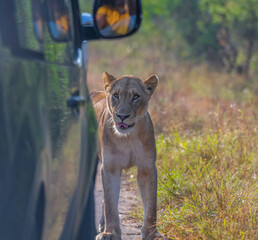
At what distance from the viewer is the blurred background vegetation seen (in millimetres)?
3795

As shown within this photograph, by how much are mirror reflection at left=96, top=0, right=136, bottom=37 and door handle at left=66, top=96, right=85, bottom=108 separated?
1.26 feet

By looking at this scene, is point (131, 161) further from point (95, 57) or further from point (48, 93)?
point (95, 57)

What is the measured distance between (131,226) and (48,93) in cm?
279

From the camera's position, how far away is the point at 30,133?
1729 mm

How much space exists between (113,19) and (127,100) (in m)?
1.17

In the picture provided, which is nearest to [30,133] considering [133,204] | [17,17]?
[17,17]

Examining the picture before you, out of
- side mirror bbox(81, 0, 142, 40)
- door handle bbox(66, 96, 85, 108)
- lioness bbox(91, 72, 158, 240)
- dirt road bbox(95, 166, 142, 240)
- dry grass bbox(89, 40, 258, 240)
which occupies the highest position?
side mirror bbox(81, 0, 142, 40)

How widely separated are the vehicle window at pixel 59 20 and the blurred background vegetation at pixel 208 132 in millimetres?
1584

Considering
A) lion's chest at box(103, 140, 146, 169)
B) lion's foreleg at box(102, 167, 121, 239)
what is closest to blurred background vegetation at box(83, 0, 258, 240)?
lion's foreleg at box(102, 167, 121, 239)

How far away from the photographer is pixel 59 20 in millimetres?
2402

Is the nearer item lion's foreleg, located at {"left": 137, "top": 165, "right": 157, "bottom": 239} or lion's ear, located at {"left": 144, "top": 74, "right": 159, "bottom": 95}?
lion's foreleg, located at {"left": 137, "top": 165, "right": 157, "bottom": 239}

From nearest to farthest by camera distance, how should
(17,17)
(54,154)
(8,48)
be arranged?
(8,48)
(17,17)
(54,154)

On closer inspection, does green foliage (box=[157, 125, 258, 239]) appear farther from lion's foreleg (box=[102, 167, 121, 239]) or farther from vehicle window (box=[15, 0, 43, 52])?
vehicle window (box=[15, 0, 43, 52])

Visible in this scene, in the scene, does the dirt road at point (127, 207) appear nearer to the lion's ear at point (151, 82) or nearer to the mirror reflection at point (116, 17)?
the lion's ear at point (151, 82)
